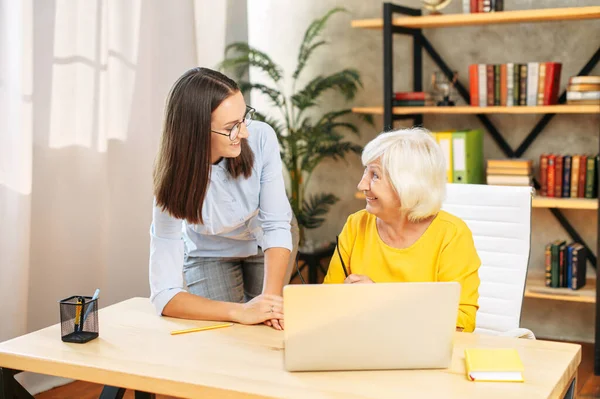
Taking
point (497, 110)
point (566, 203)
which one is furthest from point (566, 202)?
point (497, 110)

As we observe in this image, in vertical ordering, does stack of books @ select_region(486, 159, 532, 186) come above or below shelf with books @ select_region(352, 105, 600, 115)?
below

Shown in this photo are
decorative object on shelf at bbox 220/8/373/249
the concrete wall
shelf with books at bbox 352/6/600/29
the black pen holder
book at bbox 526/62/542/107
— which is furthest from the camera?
decorative object on shelf at bbox 220/8/373/249

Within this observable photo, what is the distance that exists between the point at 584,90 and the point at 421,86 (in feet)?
2.97

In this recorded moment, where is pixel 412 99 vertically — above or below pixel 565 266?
above

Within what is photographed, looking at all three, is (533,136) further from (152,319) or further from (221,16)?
(152,319)

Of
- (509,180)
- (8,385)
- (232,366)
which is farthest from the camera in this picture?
(509,180)

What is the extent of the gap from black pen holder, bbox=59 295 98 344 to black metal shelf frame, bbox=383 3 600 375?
2.23 meters

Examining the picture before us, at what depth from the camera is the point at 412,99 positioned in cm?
384

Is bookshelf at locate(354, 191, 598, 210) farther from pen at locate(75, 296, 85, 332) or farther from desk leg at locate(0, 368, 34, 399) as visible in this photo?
desk leg at locate(0, 368, 34, 399)

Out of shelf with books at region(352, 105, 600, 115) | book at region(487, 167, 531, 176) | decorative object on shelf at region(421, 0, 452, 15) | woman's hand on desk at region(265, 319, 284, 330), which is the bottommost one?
woman's hand on desk at region(265, 319, 284, 330)

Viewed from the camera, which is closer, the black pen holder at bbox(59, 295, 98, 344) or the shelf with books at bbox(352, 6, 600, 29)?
the black pen holder at bbox(59, 295, 98, 344)

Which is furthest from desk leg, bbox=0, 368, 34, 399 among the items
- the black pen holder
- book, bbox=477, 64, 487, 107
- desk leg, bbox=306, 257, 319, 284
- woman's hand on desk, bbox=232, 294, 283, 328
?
book, bbox=477, 64, 487, 107

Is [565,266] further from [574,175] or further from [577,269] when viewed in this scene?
[574,175]

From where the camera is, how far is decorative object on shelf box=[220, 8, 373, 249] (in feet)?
13.5
